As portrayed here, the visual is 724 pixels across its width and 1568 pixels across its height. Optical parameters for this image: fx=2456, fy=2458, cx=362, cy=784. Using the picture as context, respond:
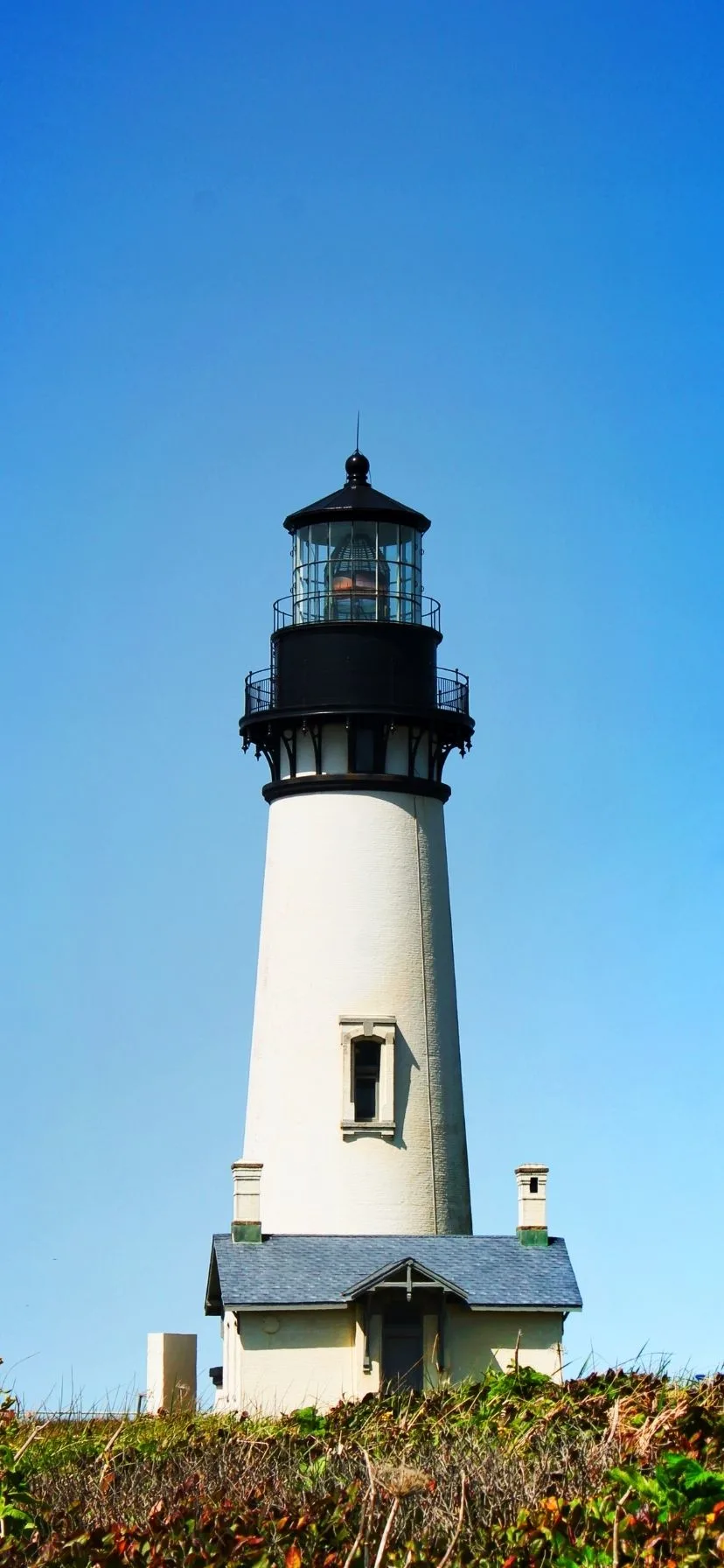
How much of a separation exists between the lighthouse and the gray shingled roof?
38mm

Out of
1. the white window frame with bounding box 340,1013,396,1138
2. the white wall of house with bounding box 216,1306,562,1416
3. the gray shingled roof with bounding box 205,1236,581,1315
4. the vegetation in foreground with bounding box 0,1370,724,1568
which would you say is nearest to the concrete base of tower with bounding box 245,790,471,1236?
the white window frame with bounding box 340,1013,396,1138

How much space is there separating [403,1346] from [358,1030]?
4.65 m

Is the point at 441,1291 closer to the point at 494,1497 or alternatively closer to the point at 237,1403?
the point at 237,1403

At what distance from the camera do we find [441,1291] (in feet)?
107

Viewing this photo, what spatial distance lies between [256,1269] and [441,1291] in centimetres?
250

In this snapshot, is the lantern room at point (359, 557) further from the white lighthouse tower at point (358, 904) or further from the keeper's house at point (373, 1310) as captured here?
the keeper's house at point (373, 1310)

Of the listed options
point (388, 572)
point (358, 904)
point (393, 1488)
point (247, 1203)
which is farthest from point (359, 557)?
point (393, 1488)

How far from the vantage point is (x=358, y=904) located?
35844 mm

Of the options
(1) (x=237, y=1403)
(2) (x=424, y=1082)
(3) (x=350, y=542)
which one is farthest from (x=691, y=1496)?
(3) (x=350, y=542)

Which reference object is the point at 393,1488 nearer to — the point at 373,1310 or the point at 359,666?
the point at 373,1310

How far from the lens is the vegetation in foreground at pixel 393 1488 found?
1586cm

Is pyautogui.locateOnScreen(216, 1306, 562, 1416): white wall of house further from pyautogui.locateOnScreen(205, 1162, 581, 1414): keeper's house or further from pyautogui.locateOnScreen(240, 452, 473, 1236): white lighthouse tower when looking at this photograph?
pyautogui.locateOnScreen(240, 452, 473, 1236): white lighthouse tower

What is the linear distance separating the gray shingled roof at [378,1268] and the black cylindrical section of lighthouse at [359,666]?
22.3ft

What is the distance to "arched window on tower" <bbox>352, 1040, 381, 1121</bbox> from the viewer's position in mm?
35219
